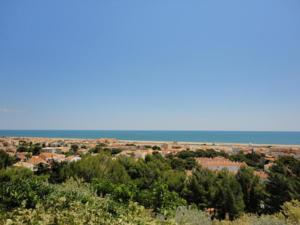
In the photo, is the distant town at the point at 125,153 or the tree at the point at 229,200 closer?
the tree at the point at 229,200

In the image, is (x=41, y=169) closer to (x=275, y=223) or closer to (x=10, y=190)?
(x=10, y=190)

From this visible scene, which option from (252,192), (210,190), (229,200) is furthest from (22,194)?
(252,192)

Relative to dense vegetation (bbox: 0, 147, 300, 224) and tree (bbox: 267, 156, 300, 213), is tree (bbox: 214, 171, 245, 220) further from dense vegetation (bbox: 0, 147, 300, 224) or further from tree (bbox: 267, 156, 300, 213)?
tree (bbox: 267, 156, 300, 213)

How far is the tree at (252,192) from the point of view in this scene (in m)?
9.52

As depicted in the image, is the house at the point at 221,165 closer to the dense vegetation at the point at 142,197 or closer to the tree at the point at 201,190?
the dense vegetation at the point at 142,197

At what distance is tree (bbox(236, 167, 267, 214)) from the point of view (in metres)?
9.52

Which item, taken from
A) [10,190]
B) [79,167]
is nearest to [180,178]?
[79,167]

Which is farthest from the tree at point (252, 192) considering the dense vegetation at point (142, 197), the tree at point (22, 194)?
the tree at point (22, 194)

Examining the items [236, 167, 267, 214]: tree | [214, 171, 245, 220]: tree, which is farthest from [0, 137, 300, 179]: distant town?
[214, 171, 245, 220]: tree

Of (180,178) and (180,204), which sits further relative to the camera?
(180,178)

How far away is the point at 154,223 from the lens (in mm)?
4426

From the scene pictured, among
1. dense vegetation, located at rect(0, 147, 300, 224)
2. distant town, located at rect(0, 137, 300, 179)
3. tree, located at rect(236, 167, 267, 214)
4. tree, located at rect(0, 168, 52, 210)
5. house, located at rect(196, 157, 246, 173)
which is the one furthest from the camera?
distant town, located at rect(0, 137, 300, 179)

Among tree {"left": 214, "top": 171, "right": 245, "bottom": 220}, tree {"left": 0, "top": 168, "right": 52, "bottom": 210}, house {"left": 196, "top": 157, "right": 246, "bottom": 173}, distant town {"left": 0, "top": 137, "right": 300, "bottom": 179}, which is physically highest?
tree {"left": 0, "top": 168, "right": 52, "bottom": 210}

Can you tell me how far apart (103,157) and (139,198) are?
22.8 ft
